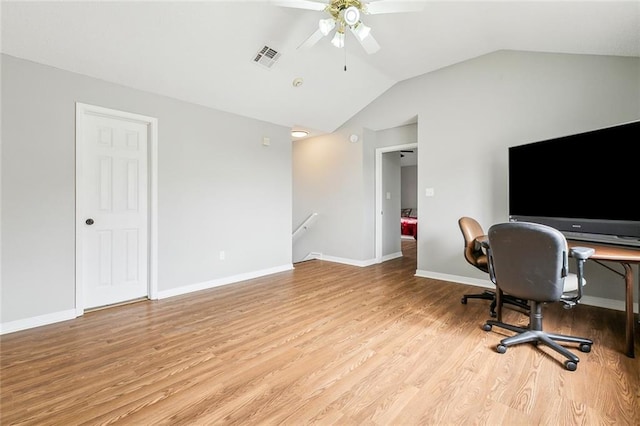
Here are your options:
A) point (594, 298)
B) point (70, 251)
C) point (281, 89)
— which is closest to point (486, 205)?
point (594, 298)

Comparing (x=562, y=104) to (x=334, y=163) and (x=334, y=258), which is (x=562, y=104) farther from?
A: (x=334, y=258)

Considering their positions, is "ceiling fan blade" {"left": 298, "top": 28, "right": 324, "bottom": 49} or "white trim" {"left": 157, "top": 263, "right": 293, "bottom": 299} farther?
"white trim" {"left": 157, "top": 263, "right": 293, "bottom": 299}

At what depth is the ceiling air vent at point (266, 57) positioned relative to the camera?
3.31 m

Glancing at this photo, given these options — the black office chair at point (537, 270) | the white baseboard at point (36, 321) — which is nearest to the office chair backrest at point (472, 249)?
the black office chair at point (537, 270)

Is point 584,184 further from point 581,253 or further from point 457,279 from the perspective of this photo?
point 457,279

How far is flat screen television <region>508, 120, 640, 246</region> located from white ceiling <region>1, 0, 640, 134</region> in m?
0.98

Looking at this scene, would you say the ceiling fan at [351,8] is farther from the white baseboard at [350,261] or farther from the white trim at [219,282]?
the white baseboard at [350,261]

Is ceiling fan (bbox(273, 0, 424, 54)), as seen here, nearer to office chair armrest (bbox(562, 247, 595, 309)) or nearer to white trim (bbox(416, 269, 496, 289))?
office chair armrest (bbox(562, 247, 595, 309))

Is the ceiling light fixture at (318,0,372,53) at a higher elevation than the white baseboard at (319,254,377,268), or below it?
higher

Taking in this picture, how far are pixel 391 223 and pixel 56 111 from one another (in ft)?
16.8

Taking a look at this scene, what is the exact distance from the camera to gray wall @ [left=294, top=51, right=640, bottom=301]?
304cm

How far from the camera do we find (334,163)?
5.52 metres

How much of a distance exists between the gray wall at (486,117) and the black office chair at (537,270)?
1.52 meters

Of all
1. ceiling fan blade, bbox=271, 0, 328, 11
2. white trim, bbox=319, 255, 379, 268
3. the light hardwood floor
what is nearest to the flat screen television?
the light hardwood floor
